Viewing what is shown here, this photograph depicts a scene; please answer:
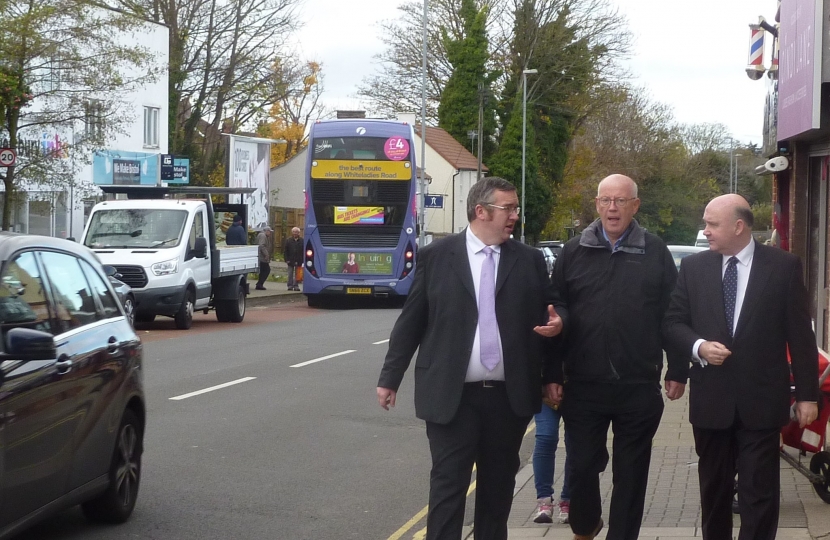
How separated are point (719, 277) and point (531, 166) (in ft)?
202

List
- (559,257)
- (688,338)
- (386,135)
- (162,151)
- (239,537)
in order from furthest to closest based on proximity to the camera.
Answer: (162,151) → (386,135) → (239,537) → (559,257) → (688,338)

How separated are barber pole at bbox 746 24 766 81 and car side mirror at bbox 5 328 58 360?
13161mm

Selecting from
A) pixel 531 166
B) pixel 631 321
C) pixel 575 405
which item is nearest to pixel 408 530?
pixel 575 405

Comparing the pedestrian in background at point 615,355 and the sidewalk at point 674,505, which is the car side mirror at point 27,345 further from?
the sidewalk at point 674,505

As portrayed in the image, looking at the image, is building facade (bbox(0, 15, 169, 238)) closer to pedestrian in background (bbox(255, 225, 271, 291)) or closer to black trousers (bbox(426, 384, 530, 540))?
pedestrian in background (bbox(255, 225, 271, 291))

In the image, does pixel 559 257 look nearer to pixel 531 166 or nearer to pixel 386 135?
pixel 386 135

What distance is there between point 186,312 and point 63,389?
15570 millimetres

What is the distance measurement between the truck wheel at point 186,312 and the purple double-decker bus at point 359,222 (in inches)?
263

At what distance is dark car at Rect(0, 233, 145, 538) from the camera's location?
5.05 meters

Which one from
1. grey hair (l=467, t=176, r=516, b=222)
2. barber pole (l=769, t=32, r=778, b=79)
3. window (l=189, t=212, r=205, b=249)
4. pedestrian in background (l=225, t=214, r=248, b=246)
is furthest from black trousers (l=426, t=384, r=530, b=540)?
pedestrian in background (l=225, t=214, r=248, b=246)

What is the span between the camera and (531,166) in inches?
2611

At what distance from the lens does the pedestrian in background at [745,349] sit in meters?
5.24

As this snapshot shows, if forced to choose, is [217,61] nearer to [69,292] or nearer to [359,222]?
[359,222]

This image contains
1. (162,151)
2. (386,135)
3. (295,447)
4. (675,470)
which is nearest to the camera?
(675,470)
